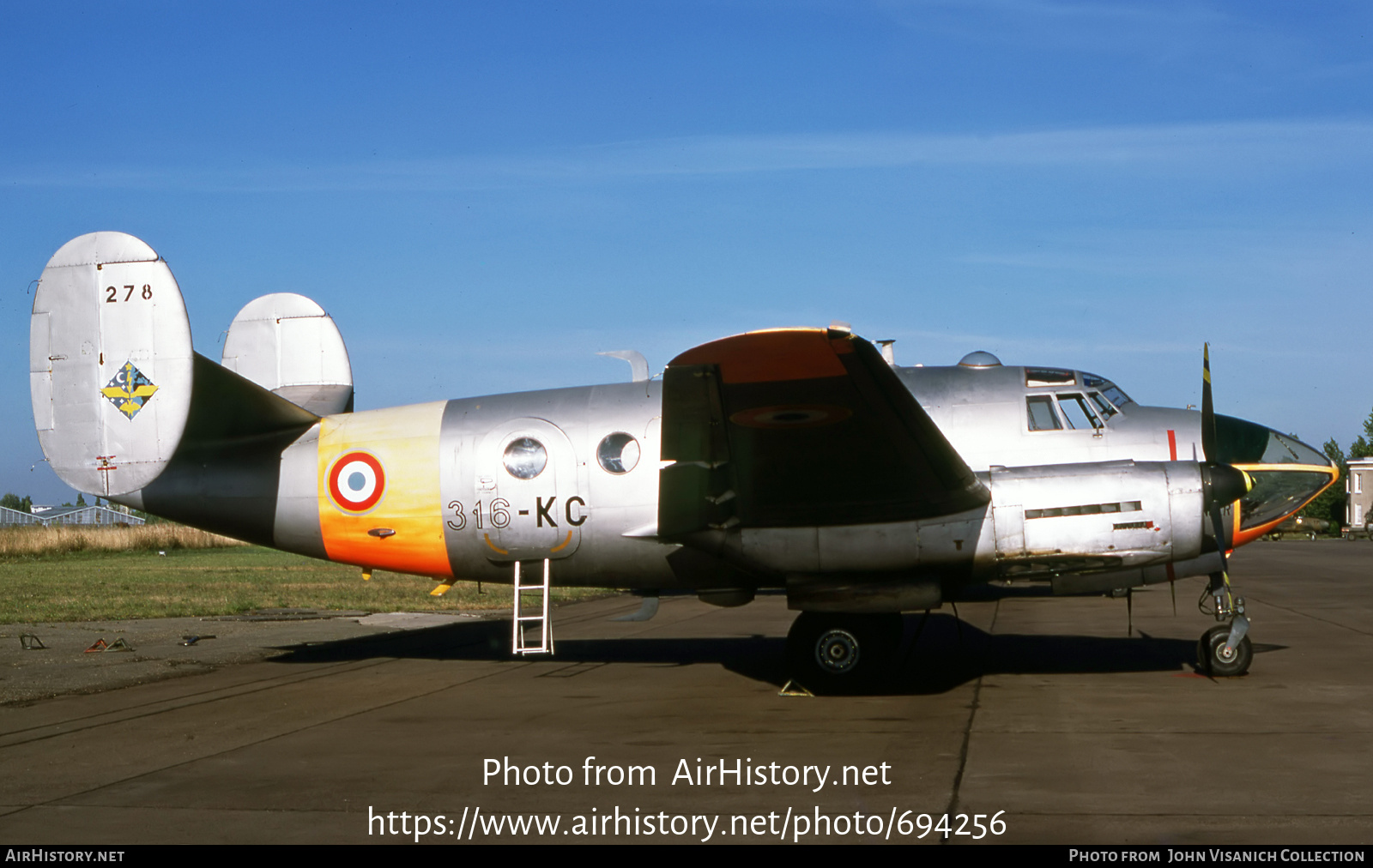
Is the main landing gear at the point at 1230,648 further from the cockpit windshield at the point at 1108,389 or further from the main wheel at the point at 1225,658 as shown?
the cockpit windshield at the point at 1108,389

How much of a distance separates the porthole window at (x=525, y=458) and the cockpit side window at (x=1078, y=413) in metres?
6.11

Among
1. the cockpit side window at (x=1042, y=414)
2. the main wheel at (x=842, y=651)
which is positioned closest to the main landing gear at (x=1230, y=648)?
the cockpit side window at (x=1042, y=414)

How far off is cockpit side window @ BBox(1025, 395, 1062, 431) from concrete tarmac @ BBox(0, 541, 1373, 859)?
2891 millimetres

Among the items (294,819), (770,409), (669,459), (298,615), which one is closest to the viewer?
(294,819)

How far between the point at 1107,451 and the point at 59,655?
47.6 feet

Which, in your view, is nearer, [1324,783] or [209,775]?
[1324,783]

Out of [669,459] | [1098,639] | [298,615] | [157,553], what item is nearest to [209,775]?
[669,459]

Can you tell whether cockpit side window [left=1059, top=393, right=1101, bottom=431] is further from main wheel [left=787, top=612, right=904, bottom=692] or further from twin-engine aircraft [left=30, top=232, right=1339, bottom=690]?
main wheel [left=787, top=612, right=904, bottom=692]

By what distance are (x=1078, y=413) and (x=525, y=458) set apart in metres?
6.52

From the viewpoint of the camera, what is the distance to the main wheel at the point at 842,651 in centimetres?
1208

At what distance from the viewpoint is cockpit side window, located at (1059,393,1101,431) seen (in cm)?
1269

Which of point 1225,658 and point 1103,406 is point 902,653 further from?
point 1103,406

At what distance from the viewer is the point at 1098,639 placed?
1631cm

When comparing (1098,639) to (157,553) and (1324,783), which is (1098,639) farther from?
(157,553)
